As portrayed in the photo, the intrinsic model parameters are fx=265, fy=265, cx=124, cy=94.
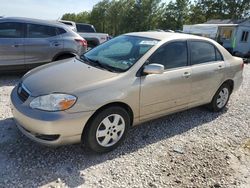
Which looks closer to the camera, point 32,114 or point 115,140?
point 32,114

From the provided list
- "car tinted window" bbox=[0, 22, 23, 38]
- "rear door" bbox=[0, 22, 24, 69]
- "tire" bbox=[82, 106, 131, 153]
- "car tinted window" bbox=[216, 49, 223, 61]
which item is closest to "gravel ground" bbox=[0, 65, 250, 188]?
"tire" bbox=[82, 106, 131, 153]

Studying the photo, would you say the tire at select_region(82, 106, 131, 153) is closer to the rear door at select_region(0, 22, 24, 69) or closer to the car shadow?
the car shadow

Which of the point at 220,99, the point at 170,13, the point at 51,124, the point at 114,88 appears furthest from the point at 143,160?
the point at 170,13

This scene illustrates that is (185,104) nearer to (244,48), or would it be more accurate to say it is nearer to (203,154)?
(203,154)

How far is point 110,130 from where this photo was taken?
3549 millimetres

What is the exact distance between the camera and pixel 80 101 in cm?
316

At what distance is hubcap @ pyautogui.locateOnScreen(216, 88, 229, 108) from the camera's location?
17.6ft

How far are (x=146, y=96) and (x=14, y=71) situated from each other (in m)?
4.41

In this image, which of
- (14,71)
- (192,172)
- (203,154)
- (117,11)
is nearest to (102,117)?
(192,172)

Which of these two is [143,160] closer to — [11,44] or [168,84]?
[168,84]

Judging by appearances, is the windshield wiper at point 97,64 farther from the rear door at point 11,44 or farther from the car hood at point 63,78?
the rear door at point 11,44

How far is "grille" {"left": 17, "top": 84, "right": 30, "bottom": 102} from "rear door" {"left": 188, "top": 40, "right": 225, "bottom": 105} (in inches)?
105

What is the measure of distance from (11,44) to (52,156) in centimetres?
418

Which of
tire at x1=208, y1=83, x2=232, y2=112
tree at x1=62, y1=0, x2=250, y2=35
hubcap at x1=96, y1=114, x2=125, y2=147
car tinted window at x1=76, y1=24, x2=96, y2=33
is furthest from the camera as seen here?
tree at x1=62, y1=0, x2=250, y2=35
